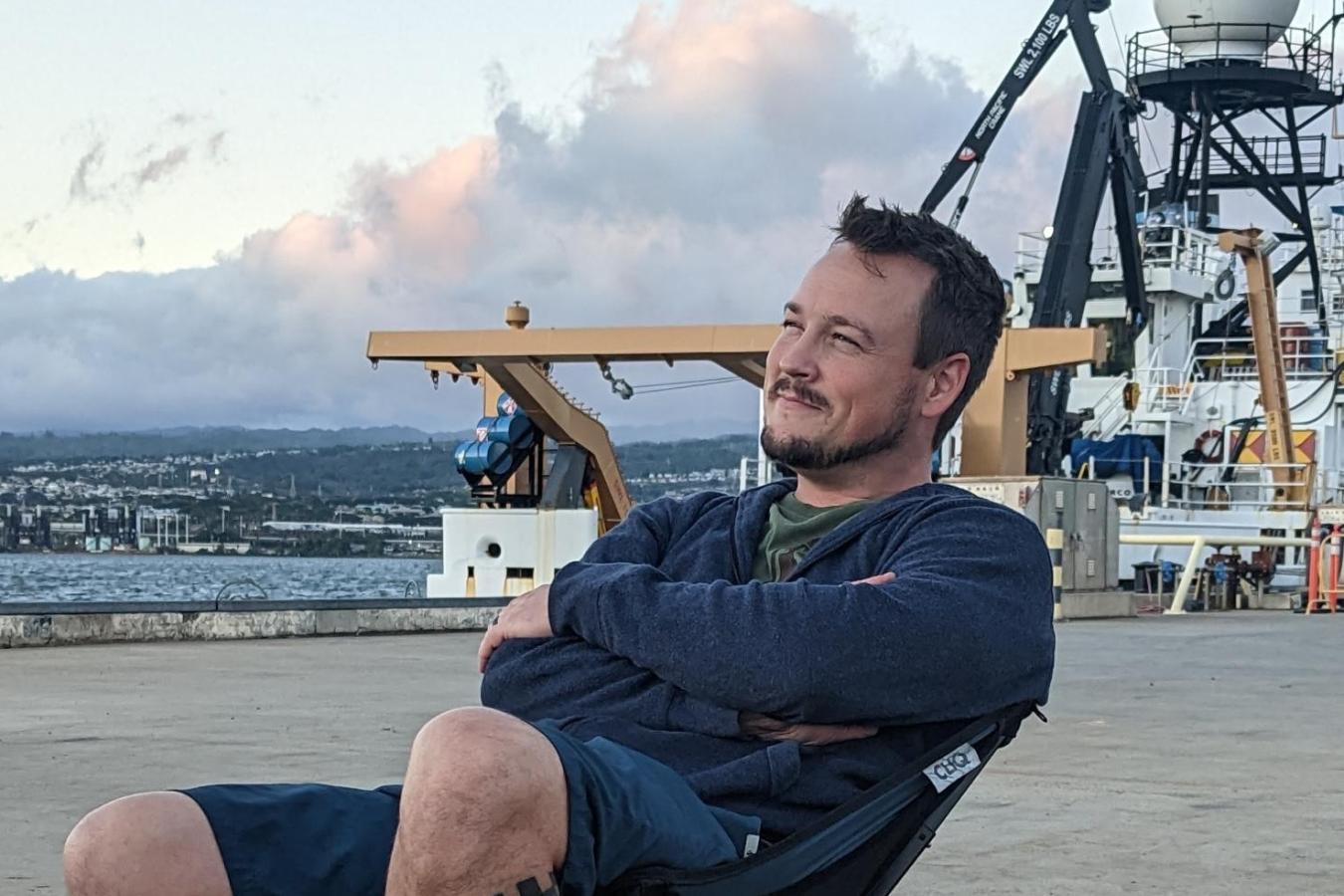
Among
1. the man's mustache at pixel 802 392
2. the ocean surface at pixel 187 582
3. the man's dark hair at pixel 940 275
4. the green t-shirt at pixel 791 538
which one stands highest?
the man's dark hair at pixel 940 275

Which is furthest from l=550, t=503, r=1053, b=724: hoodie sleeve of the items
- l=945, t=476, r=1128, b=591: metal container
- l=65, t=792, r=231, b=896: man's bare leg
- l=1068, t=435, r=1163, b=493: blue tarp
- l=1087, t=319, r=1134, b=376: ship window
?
l=1087, t=319, r=1134, b=376: ship window

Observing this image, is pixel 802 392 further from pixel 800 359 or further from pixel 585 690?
pixel 585 690

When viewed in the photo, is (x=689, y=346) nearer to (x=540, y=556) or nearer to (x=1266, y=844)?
(x=540, y=556)

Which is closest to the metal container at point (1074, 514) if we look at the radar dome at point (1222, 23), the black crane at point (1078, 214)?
the black crane at point (1078, 214)

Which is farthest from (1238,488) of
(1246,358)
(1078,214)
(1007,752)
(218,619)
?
(1007,752)

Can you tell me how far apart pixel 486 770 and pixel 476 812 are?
0.04m

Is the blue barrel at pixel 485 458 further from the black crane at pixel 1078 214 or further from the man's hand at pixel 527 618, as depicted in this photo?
the man's hand at pixel 527 618

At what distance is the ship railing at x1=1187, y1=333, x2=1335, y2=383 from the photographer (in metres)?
28.9

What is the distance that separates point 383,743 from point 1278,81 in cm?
3155

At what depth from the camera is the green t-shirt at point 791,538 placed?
2.45 m

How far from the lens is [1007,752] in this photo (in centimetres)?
610

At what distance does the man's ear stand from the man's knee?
0.86 meters

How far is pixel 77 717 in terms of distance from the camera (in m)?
6.73

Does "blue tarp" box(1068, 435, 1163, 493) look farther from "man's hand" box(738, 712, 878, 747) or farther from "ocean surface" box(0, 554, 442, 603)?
"man's hand" box(738, 712, 878, 747)
